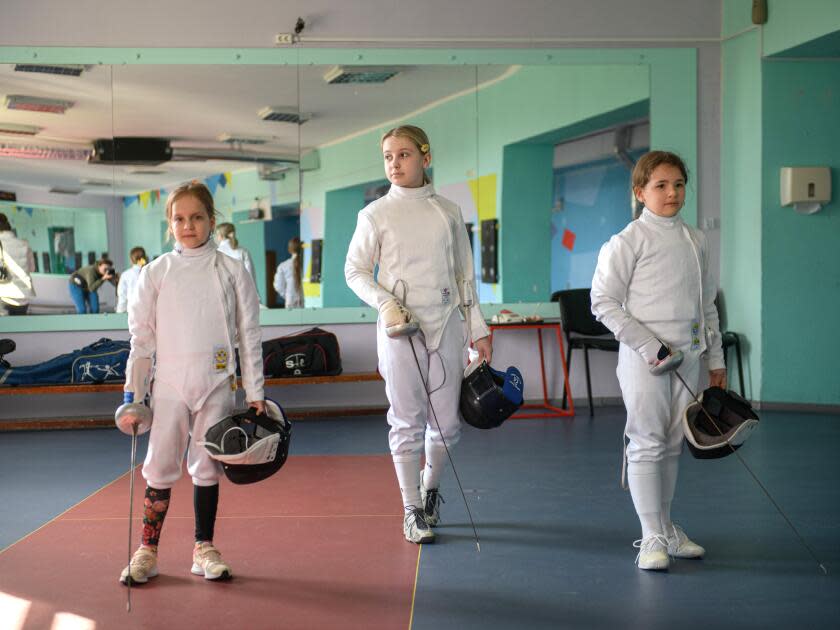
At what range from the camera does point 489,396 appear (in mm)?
2779

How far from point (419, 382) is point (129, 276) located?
3503 mm

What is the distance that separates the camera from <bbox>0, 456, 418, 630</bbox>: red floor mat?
87.6 inches

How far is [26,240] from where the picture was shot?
18.5ft

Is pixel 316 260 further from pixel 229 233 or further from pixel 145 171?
pixel 145 171

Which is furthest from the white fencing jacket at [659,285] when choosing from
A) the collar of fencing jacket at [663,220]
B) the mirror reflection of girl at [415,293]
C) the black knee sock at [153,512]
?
the black knee sock at [153,512]

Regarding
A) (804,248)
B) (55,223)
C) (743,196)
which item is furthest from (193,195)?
(804,248)

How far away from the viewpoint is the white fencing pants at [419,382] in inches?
112

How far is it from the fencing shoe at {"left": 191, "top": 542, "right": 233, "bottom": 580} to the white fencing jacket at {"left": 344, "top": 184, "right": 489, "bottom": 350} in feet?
3.01

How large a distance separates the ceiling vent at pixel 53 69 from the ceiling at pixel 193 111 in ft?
0.10

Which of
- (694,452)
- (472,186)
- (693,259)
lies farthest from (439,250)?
(472,186)

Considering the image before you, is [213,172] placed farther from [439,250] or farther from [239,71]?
[439,250]

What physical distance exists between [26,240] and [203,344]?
3802 mm

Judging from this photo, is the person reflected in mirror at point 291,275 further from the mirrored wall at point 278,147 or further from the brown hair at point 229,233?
the brown hair at point 229,233

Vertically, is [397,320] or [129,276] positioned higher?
[129,276]
